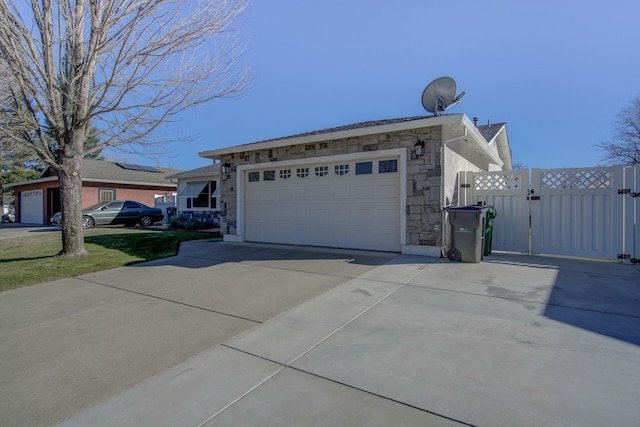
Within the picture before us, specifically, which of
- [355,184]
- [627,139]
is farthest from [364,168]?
[627,139]

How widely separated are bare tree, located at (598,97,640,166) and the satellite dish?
20.8 m

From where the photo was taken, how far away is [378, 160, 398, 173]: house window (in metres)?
7.88

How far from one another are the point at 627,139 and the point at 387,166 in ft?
77.4

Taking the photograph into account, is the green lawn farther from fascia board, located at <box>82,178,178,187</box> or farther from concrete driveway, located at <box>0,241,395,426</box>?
fascia board, located at <box>82,178,178,187</box>

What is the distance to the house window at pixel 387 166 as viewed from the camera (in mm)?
7882

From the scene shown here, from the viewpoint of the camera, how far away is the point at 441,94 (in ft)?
27.4

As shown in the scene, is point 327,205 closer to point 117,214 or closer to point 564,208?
point 564,208

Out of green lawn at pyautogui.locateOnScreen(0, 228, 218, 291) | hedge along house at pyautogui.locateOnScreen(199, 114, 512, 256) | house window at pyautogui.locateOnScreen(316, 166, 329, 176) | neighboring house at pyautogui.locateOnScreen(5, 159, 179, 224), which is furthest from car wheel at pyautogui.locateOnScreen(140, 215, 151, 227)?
house window at pyautogui.locateOnScreen(316, 166, 329, 176)

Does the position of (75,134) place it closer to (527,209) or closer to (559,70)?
(527,209)

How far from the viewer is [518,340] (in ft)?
10.6

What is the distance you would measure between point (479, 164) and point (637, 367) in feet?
30.5

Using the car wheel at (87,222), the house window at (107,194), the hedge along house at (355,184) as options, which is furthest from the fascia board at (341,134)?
the house window at (107,194)

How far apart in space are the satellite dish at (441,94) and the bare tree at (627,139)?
2075cm

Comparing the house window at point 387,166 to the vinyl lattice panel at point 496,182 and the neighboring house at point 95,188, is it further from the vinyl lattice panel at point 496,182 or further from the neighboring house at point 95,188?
the neighboring house at point 95,188
